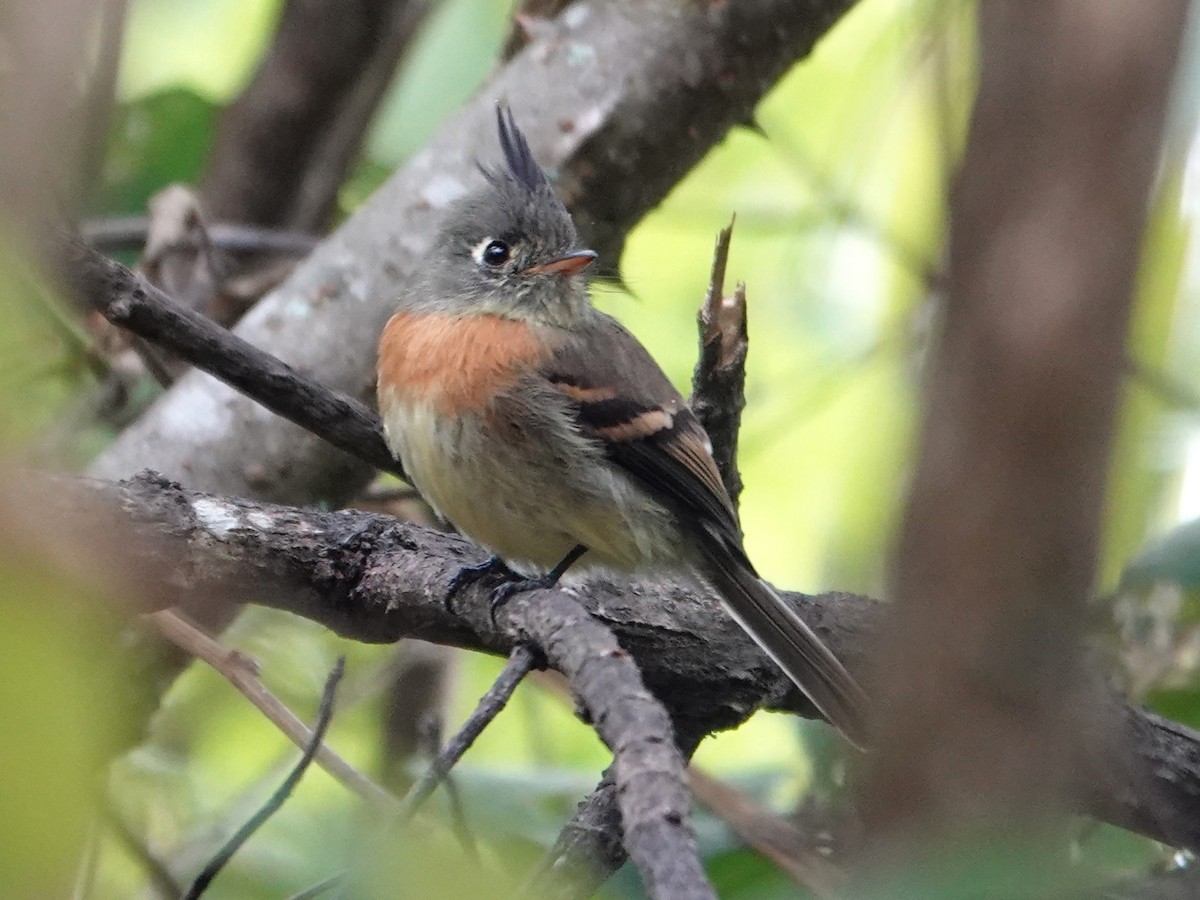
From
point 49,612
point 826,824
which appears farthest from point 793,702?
point 49,612

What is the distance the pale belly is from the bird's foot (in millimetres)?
115

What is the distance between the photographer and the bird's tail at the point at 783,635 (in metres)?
3.02

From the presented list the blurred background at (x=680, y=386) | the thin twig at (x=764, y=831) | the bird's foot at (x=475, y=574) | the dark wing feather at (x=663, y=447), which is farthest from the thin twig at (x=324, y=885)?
the dark wing feather at (x=663, y=447)

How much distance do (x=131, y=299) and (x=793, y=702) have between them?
1712 mm

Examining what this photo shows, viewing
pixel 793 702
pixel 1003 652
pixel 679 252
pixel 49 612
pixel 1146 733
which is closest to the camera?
pixel 49 612

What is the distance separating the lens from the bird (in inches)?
136

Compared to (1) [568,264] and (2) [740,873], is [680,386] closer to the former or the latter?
(1) [568,264]

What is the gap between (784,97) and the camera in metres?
6.46

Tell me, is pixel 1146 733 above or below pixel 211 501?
above

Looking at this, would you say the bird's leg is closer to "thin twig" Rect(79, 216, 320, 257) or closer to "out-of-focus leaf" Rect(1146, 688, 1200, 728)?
"out-of-focus leaf" Rect(1146, 688, 1200, 728)

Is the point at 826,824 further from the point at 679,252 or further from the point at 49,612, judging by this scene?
the point at 679,252

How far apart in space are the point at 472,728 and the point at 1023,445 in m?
1.07

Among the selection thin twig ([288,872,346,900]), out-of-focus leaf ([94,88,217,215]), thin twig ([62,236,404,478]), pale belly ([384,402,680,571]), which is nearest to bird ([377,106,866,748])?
pale belly ([384,402,680,571])

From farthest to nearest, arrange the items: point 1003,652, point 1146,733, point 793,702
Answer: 1. point 793,702
2. point 1146,733
3. point 1003,652
